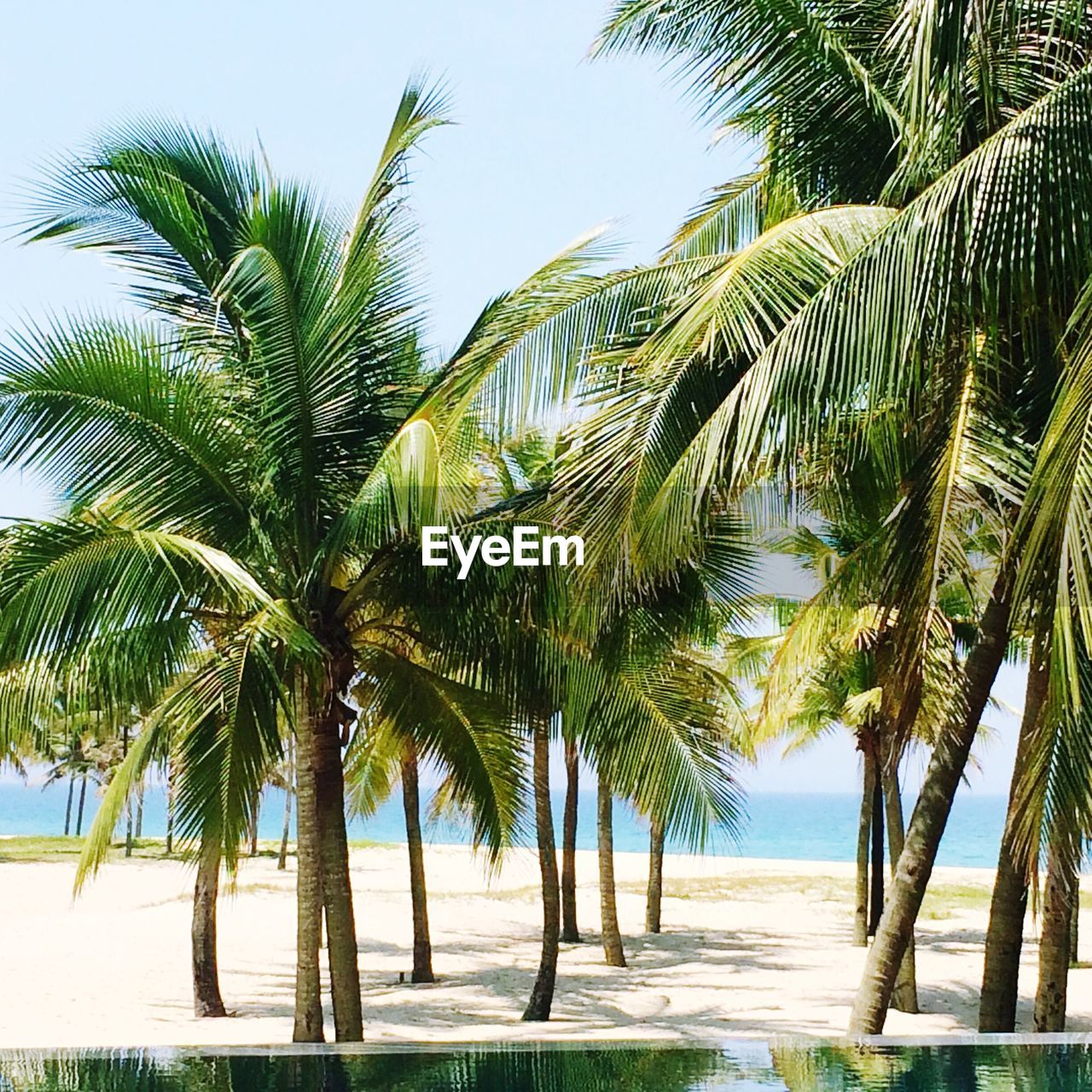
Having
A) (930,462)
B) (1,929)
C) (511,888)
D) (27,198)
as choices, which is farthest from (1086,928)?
(27,198)

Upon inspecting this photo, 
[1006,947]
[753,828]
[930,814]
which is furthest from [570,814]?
[753,828]

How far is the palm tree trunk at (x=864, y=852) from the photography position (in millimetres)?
19469

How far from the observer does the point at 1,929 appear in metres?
21.3

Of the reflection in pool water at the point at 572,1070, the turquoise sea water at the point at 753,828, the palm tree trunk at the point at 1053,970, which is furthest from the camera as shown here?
the turquoise sea water at the point at 753,828

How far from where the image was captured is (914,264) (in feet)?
18.3

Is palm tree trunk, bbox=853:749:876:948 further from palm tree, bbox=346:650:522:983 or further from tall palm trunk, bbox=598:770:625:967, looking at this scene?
palm tree, bbox=346:650:522:983

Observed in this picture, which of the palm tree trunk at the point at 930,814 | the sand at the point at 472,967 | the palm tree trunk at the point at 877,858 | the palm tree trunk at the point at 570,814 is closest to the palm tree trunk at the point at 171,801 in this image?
the sand at the point at 472,967

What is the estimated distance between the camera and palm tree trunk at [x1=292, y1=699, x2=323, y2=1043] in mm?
9312

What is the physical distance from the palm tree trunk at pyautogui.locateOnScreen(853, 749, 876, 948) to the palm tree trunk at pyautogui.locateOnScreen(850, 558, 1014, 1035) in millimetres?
11553

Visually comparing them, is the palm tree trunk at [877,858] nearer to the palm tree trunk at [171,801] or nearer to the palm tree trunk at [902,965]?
the palm tree trunk at [902,965]

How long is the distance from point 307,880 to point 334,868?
8.9 inches

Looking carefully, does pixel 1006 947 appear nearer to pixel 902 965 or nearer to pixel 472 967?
pixel 902 965

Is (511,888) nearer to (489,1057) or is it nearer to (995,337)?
(995,337)

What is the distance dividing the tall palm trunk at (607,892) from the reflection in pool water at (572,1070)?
12773 millimetres
